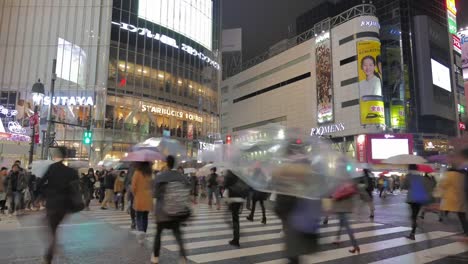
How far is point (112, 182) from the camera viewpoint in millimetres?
17031

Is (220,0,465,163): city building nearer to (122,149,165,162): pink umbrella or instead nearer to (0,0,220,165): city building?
(0,0,220,165): city building

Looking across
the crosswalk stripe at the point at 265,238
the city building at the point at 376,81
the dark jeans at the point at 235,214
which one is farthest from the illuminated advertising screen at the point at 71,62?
the dark jeans at the point at 235,214

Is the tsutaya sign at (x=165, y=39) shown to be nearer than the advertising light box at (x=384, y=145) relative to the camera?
Yes

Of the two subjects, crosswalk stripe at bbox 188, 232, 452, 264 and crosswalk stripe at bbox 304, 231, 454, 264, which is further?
crosswalk stripe at bbox 304, 231, 454, 264

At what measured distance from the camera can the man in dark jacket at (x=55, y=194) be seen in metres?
5.70

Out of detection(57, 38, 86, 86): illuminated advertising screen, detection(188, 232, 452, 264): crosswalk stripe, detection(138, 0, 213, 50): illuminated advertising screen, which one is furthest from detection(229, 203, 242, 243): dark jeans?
detection(138, 0, 213, 50): illuminated advertising screen

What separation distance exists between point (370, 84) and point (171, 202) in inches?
2033

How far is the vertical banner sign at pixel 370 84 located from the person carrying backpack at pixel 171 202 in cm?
5006

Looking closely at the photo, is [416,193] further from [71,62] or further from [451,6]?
[451,6]

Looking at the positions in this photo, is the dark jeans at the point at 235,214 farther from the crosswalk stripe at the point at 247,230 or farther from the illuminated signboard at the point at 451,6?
the illuminated signboard at the point at 451,6

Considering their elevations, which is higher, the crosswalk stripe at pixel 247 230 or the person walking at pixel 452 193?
the person walking at pixel 452 193

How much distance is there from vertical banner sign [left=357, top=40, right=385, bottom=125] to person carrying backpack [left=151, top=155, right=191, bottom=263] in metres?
50.1

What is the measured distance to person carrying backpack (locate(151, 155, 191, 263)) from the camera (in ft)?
18.9

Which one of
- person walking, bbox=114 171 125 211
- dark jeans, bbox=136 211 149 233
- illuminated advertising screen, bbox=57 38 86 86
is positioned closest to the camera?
dark jeans, bbox=136 211 149 233
